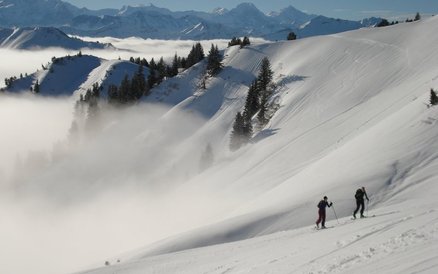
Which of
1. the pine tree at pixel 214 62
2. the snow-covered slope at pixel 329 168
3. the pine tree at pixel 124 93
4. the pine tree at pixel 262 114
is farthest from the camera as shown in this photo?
the pine tree at pixel 124 93

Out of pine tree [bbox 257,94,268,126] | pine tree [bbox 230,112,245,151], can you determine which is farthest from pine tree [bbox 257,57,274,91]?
pine tree [bbox 230,112,245,151]

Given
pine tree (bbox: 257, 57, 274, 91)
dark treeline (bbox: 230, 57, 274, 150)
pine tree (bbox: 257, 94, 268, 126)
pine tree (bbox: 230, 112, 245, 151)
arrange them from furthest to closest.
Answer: pine tree (bbox: 257, 57, 274, 91) < pine tree (bbox: 257, 94, 268, 126) < dark treeline (bbox: 230, 57, 274, 150) < pine tree (bbox: 230, 112, 245, 151)

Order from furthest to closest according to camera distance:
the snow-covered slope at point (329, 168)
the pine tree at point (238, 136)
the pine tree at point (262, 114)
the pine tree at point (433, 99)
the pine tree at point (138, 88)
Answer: the pine tree at point (138, 88) → the pine tree at point (262, 114) → the pine tree at point (238, 136) → the pine tree at point (433, 99) → the snow-covered slope at point (329, 168)

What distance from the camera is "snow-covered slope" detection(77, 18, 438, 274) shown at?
18.1m

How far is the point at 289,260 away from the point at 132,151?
2919 inches

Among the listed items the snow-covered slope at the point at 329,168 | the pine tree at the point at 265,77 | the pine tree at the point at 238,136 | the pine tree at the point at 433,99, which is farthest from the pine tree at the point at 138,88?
the pine tree at the point at 433,99

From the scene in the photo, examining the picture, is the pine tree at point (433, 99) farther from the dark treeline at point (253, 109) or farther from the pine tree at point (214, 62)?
the pine tree at point (214, 62)

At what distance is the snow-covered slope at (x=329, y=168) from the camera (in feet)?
59.5

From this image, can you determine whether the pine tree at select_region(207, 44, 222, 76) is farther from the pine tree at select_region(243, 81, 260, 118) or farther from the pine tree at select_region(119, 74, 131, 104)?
the pine tree at select_region(119, 74, 131, 104)

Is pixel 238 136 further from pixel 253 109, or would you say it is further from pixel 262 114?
pixel 253 109

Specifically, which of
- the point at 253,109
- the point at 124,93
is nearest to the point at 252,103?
the point at 253,109

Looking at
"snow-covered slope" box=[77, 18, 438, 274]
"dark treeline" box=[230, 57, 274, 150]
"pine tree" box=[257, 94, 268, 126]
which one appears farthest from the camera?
"pine tree" box=[257, 94, 268, 126]

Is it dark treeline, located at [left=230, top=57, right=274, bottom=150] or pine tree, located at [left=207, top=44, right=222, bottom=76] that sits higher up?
pine tree, located at [left=207, top=44, right=222, bottom=76]

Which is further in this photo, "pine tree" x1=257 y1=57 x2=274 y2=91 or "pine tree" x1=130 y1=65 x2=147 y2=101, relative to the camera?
"pine tree" x1=130 y1=65 x2=147 y2=101
